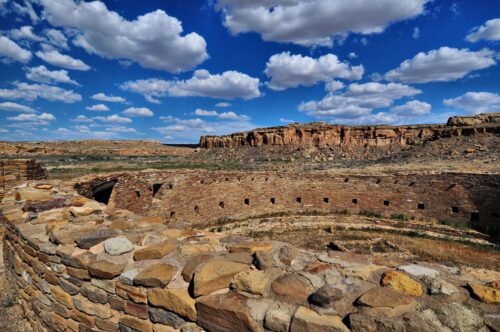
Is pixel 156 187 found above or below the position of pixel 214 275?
below

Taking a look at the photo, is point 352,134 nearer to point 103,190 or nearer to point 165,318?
point 103,190

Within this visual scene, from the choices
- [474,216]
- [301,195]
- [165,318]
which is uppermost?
[165,318]

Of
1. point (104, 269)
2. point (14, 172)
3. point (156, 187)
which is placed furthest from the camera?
point (156, 187)

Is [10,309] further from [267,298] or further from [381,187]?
[381,187]

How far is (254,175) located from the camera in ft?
53.2

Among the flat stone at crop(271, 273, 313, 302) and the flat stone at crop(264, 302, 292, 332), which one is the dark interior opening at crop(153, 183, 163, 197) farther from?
the flat stone at crop(264, 302, 292, 332)

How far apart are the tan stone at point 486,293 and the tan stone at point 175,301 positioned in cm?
217

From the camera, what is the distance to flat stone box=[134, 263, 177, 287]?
236cm

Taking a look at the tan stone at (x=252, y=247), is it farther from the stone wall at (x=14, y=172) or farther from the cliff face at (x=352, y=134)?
the cliff face at (x=352, y=134)

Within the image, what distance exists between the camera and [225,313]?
2.09 meters

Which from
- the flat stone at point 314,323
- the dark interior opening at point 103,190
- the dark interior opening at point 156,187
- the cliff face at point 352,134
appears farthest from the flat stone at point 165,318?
the cliff face at point 352,134

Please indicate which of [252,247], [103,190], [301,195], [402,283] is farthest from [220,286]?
[301,195]

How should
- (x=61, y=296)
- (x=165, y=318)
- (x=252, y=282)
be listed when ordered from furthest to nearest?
(x=61, y=296) < (x=165, y=318) < (x=252, y=282)

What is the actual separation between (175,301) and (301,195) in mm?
14748
